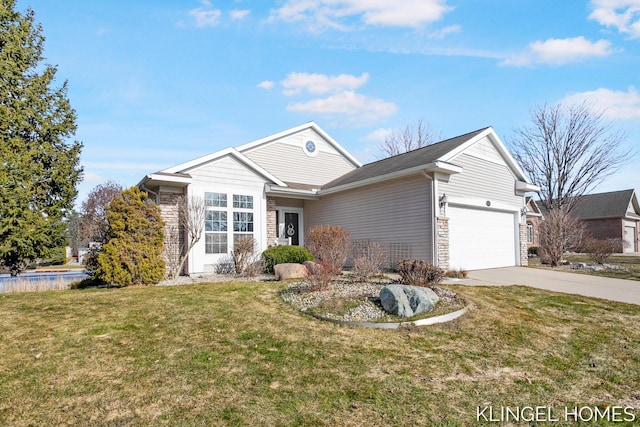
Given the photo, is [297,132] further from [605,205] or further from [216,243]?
[605,205]

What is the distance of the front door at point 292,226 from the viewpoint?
16453 mm

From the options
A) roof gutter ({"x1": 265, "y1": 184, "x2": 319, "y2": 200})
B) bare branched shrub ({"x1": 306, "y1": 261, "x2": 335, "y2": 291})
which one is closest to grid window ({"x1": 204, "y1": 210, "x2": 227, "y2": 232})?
roof gutter ({"x1": 265, "y1": 184, "x2": 319, "y2": 200})

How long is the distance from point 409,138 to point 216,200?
24.3 m

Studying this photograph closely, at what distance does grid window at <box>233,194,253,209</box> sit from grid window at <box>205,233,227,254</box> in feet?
3.60

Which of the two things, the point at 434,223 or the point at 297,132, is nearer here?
the point at 434,223

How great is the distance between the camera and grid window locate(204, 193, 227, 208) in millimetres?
11891

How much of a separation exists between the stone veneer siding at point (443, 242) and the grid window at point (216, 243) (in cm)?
696

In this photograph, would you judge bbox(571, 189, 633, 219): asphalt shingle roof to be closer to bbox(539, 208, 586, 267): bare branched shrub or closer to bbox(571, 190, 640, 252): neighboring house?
bbox(571, 190, 640, 252): neighboring house

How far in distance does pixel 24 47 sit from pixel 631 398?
17.2m

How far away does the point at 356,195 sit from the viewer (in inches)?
569

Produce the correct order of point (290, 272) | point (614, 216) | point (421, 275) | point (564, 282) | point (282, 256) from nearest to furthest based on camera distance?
point (421, 275) < point (290, 272) < point (564, 282) < point (282, 256) < point (614, 216)

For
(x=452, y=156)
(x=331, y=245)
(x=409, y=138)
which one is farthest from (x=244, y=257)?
(x=409, y=138)

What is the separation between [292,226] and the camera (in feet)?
54.7

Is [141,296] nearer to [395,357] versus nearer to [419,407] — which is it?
[395,357]
